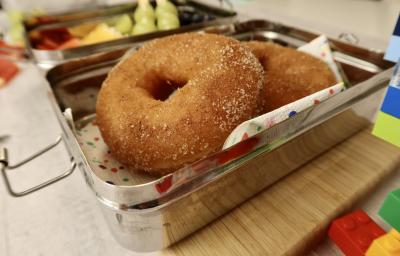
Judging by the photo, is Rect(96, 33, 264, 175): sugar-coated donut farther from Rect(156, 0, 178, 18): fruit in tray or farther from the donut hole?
Rect(156, 0, 178, 18): fruit in tray

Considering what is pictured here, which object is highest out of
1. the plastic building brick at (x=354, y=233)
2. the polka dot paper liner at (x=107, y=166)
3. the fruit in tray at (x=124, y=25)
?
the fruit in tray at (x=124, y=25)

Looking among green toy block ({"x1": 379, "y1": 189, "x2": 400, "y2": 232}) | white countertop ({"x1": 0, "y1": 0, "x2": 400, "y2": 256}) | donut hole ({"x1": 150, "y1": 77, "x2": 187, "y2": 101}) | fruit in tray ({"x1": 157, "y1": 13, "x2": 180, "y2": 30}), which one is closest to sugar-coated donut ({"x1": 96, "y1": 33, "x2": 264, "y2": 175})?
donut hole ({"x1": 150, "y1": 77, "x2": 187, "y2": 101})

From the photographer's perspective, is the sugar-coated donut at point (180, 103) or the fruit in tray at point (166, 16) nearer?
the sugar-coated donut at point (180, 103)

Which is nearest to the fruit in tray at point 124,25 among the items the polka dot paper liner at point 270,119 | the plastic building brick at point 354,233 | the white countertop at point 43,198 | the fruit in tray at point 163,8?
the fruit in tray at point 163,8

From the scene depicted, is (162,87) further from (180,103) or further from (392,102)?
(392,102)

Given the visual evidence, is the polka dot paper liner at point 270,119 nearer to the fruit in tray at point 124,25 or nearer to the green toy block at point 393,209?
the green toy block at point 393,209

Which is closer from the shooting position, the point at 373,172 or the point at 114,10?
the point at 373,172

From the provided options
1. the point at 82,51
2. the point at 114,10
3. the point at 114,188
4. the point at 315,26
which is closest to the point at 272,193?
the point at 114,188

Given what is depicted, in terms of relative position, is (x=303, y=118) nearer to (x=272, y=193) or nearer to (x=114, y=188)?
(x=272, y=193)
